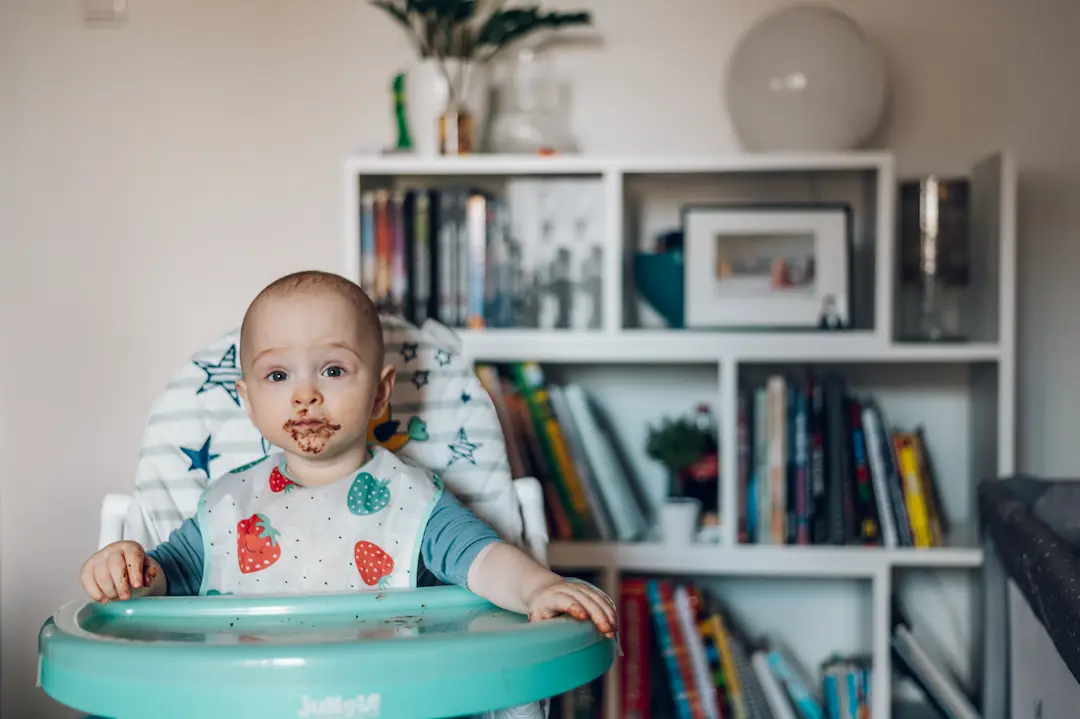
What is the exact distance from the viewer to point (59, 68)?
2104 mm

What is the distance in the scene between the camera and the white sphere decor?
1.82 m

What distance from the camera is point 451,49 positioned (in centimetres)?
199

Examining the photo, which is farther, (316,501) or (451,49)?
(451,49)

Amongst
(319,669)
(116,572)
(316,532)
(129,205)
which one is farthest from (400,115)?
(319,669)

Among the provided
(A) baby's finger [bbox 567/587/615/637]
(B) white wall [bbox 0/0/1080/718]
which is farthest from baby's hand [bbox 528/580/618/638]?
(B) white wall [bbox 0/0/1080/718]

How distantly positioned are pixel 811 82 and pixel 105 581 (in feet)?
4.44

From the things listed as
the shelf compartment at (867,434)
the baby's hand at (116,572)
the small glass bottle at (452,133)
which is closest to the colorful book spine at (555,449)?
the shelf compartment at (867,434)

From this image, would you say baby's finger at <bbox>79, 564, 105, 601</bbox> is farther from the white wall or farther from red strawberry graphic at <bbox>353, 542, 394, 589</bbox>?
the white wall

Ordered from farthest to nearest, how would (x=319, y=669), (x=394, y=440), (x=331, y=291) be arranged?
(x=394, y=440) < (x=331, y=291) < (x=319, y=669)

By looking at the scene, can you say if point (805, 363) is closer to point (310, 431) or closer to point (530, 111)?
point (530, 111)

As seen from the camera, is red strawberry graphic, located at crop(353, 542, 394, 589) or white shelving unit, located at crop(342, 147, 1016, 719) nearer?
red strawberry graphic, located at crop(353, 542, 394, 589)

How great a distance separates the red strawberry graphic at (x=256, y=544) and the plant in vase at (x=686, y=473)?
0.89 meters

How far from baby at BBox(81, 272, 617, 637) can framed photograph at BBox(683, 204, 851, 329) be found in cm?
83

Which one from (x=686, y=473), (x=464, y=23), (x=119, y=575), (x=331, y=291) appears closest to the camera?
(x=119, y=575)
